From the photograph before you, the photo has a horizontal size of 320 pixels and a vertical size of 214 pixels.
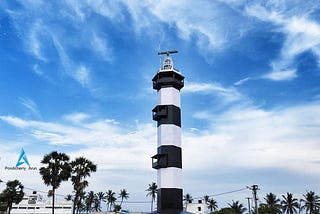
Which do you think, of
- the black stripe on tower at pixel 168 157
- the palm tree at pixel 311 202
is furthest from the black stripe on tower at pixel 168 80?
the palm tree at pixel 311 202

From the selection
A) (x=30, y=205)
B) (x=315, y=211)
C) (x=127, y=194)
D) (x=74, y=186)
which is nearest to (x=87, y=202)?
(x=127, y=194)

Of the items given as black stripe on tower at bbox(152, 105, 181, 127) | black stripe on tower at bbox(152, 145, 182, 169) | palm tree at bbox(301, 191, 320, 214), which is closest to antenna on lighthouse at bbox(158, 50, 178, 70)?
black stripe on tower at bbox(152, 105, 181, 127)

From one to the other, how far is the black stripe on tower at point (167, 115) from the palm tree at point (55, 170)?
43.3 feet

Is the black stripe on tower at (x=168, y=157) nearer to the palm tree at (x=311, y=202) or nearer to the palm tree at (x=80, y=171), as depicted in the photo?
the palm tree at (x=80, y=171)

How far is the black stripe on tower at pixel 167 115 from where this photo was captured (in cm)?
4000

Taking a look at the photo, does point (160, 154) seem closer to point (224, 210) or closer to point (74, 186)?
point (74, 186)

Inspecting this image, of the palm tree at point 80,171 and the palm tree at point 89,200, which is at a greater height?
the palm tree at point 80,171

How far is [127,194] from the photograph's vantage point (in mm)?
140875

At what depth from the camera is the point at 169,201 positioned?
3650cm

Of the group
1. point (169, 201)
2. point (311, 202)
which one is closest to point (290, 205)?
point (311, 202)

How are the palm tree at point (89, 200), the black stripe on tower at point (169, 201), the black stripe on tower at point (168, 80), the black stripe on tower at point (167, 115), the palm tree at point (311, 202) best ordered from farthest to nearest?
the palm tree at point (89, 200), the palm tree at point (311, 202), the black stripe on tower at point (168, 80), the black stripe on tower at point (167, 115), the black stripe on tower at point (169, 201)

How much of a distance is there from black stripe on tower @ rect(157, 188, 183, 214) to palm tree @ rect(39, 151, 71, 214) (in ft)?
42.2

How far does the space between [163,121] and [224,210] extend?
50249 millimetres

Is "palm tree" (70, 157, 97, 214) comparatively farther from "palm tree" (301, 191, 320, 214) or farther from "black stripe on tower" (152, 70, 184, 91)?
"palm tree" (301, 191, 320, 214)
